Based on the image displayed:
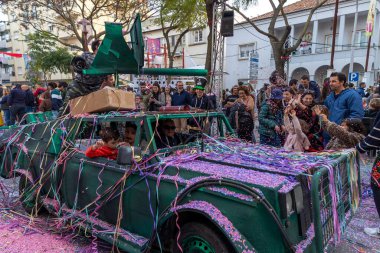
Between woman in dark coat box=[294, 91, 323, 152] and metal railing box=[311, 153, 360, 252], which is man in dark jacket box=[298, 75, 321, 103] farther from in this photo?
metal railing box=[311, 153, 360, 252]

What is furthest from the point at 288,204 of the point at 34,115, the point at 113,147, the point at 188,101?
the point at 188,101

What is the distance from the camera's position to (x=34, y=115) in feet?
16.7

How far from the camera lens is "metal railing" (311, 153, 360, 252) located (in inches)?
86.8

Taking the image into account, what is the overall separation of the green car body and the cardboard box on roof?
0.51 feet

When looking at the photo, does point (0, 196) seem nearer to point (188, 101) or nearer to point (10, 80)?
point (188, 101)

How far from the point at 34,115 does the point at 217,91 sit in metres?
4.82

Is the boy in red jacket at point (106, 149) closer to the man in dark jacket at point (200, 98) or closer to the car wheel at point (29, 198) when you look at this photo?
the car wheel at point (29, 198)

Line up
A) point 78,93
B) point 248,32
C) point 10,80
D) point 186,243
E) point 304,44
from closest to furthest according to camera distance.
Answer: point 186,243 < point 78,93 < point 304,44 < point 248,32 < point 10,80

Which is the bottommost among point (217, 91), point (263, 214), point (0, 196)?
point (0, 196)

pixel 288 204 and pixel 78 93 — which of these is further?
pixel 78 93

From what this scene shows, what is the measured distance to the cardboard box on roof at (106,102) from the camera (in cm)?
341

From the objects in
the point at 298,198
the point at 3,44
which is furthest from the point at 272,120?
the point at 3,44

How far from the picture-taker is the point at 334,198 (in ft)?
8.43

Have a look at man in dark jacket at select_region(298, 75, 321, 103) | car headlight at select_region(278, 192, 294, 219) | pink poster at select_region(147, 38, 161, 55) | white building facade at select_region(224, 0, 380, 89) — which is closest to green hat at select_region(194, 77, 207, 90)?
man in dark jacket at select_region(298, 75, 321, 103)
